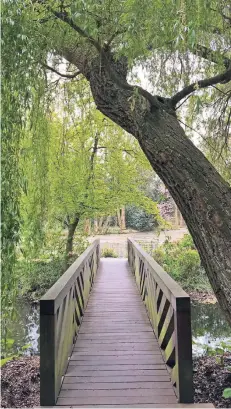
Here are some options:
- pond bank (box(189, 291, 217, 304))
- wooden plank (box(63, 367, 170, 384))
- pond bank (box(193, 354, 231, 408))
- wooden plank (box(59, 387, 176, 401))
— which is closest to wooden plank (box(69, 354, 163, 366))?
wooden plank (box(63, 367, 170, 384))

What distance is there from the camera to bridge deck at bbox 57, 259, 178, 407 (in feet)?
7.41

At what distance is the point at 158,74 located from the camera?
11.5 feet

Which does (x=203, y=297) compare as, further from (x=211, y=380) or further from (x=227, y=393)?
(x=227, y=393)

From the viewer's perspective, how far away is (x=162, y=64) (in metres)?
3.30

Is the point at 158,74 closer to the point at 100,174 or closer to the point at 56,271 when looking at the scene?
the point at 100,174

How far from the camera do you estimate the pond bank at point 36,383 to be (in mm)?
3332

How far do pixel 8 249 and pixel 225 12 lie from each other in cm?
262

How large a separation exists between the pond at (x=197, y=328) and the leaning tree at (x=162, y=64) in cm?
346

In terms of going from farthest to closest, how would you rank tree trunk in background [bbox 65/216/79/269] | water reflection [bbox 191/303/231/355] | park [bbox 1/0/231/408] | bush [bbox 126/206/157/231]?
1. bush [bbox 126/206/157/231]
2. tree trunk in background [bbox 65/216/79/269]
3. water reflection [bbox 191/303/231/355]
4. park [bbox 1/0/231/408]

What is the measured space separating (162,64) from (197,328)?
5.34 meters

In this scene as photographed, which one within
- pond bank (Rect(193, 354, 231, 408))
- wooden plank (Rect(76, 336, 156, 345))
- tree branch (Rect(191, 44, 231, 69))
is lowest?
pond bank (Rect(193, 354, 231, 408))

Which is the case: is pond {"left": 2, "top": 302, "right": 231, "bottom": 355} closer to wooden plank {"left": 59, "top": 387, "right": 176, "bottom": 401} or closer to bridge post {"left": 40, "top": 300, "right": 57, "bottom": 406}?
wooden plank {"left": 59, "top": 387, "right": 176, "bottom": 401}

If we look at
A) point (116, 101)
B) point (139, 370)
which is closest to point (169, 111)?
point (116, 101)

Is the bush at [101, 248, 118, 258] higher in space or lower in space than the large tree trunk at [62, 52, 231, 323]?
lower
